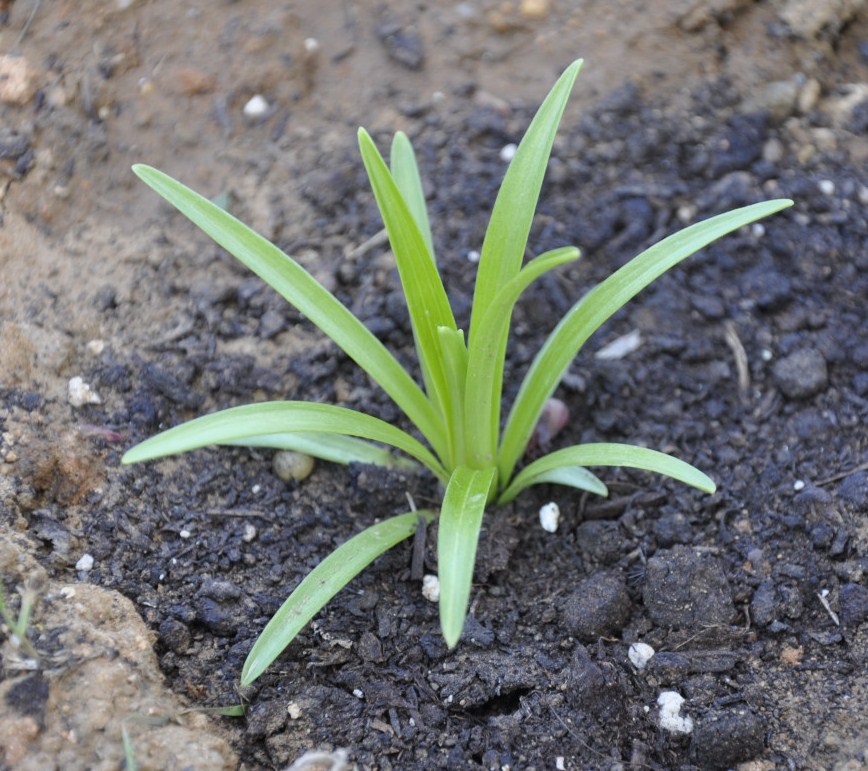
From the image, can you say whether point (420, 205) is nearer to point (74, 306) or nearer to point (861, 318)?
point (74, 306)

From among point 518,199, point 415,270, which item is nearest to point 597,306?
point 518,199

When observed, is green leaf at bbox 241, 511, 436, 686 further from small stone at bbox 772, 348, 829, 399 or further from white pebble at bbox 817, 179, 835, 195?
white pebble at bbox 817, 179, 835, 195

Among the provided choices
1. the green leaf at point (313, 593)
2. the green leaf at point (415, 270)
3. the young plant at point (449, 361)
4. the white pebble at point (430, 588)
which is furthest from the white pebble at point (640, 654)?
the green leaf at point (415, 270)

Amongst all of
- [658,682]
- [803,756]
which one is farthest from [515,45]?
[803,756]

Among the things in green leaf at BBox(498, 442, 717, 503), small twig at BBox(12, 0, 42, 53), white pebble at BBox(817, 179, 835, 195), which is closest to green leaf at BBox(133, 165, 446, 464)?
green leaf at BBox(498, 442, 717, 503)

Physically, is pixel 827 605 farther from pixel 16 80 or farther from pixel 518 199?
pixel 16 80

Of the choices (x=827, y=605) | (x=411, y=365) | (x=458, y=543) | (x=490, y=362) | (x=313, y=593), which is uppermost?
(x=490, y=362)
